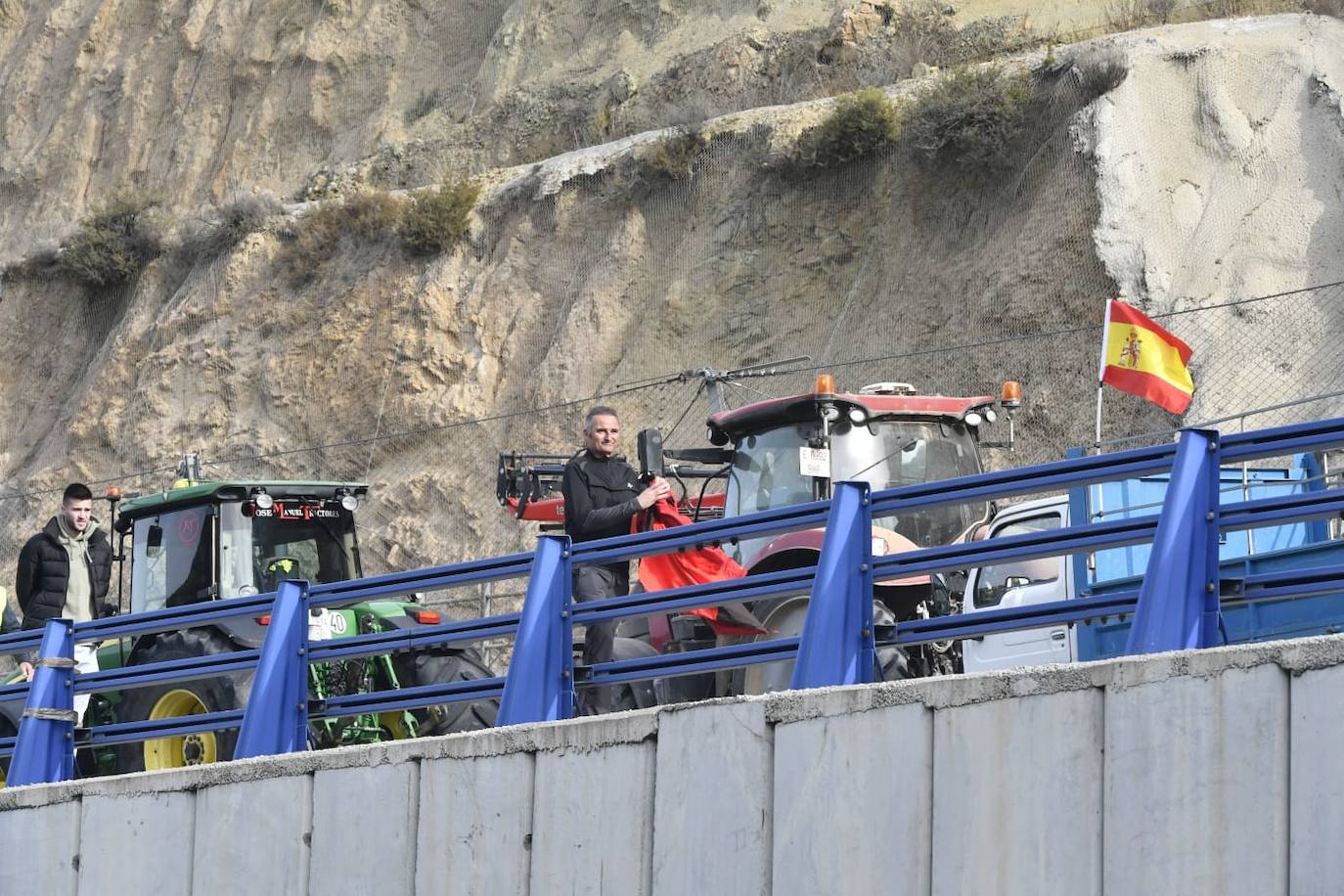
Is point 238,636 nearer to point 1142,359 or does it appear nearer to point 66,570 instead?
point 66,570

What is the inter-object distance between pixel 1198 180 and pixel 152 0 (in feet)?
77.3

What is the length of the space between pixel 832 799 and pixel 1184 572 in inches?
52.8

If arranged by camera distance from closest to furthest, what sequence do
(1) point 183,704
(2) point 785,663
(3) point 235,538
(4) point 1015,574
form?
1. (2) point 785,663
2. (1) point 183,704
3. (4) point 1015,574
4. (3) point 235,538

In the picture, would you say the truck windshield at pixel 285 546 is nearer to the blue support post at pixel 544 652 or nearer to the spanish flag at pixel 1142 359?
the blue support post at pixel 544 652

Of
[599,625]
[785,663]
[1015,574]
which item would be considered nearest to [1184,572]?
[599,625]

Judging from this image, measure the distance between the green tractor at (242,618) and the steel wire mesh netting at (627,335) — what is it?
914cm

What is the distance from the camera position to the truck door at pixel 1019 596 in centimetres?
1190

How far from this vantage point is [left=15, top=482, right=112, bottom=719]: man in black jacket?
496 inches

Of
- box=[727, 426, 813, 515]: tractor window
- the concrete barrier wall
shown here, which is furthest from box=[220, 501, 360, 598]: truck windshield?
the concrete barrier wall

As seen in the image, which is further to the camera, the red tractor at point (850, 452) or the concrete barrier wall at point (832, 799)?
the red tractor at point (850, 452)

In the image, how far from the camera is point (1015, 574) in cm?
1255

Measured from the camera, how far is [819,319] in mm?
26219

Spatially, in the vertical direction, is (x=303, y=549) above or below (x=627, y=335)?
below

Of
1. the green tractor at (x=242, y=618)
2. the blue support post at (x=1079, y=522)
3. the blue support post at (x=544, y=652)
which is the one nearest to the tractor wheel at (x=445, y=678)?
the green tractor at (x=242, y=618)
